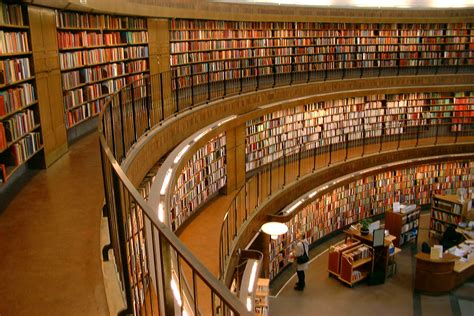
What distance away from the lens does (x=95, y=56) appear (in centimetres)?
633

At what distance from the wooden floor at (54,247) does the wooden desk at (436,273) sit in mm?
6402

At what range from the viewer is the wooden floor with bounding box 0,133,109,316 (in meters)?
2.25

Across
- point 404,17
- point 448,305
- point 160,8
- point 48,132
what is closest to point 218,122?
point 160,8

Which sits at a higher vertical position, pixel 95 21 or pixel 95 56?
pixel 95 21

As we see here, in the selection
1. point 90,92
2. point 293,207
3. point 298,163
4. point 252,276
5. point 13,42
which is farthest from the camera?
point 298,163

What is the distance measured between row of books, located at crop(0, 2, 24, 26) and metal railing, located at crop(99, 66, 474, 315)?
3.68ft

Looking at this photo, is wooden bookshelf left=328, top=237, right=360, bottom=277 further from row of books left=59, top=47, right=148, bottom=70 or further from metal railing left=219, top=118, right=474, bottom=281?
row of books left=59, top=47, right=148, bottom=70

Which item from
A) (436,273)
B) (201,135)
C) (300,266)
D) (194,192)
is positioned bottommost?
(436,273)

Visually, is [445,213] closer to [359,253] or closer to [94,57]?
[359,253]

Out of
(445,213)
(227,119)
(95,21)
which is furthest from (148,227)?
(445,213)

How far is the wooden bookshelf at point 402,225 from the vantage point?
10062 millimetres

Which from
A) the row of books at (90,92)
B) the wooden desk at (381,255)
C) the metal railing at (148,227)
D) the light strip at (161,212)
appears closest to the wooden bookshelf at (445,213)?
the wooden desk at (381,255)

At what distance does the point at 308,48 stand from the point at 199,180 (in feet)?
18.2

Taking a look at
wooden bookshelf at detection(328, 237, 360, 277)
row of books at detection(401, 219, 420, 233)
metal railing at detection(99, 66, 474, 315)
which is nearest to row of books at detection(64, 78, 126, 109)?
metal railing at detection(99, 66, 474, 315)
